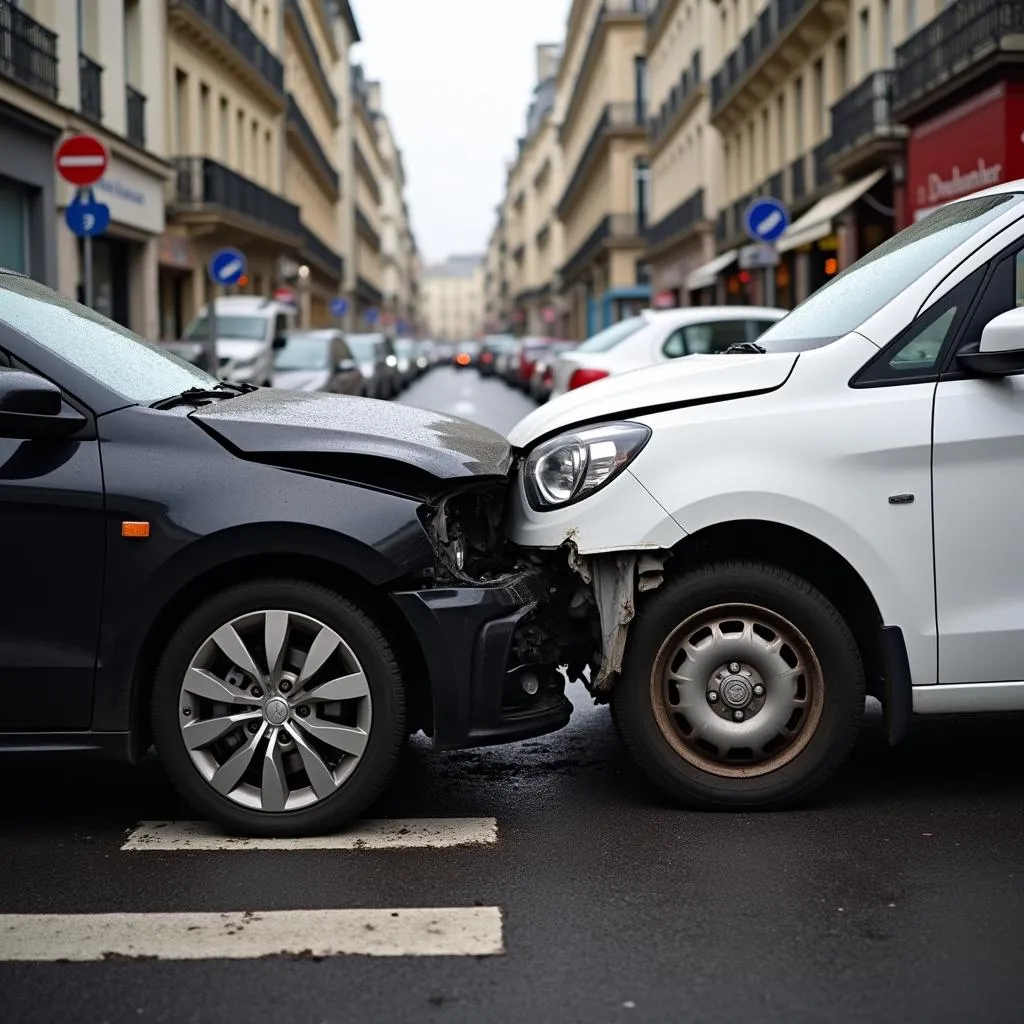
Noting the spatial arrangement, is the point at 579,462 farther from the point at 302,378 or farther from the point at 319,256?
the point at 319,256

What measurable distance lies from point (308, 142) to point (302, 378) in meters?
38.4

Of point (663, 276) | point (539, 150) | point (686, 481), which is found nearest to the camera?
point (686, 481)

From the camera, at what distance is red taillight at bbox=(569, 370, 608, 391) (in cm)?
1455

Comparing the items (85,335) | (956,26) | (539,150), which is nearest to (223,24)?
(956,26)

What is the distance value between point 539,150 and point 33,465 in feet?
423

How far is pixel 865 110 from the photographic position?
29.6m

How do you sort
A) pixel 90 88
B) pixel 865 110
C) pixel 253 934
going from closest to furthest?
pixel 253 934 < pixel 90 88 < pixel 865 110

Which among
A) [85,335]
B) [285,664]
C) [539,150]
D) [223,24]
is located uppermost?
[539,150]

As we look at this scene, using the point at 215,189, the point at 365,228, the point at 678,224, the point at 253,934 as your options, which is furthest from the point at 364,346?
the point at 365,228

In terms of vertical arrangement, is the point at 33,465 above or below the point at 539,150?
below

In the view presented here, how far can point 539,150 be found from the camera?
428 ft

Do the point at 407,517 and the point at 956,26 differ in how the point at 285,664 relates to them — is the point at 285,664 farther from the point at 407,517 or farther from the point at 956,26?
the point at 956,26

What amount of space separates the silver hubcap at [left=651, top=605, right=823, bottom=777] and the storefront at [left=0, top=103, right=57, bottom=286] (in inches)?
753

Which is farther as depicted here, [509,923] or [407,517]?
[407,517]
